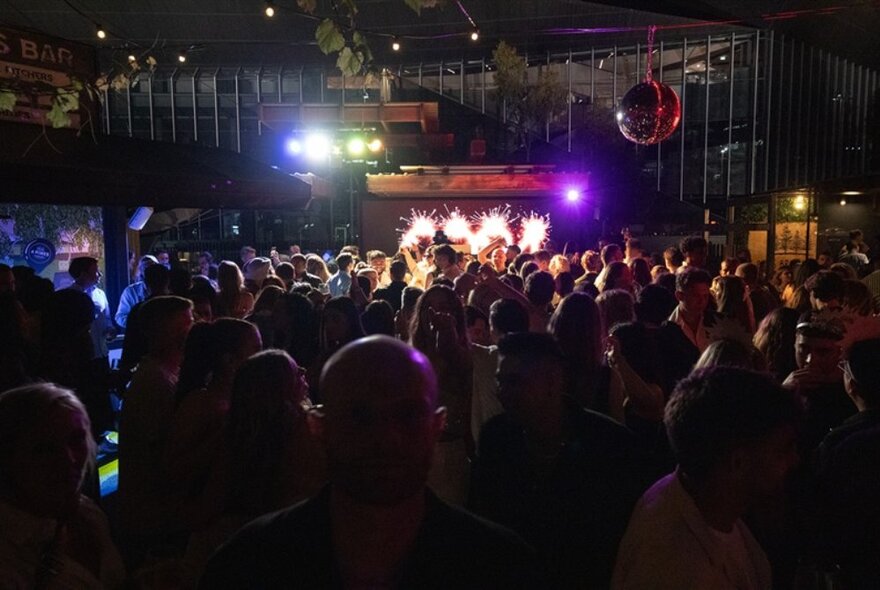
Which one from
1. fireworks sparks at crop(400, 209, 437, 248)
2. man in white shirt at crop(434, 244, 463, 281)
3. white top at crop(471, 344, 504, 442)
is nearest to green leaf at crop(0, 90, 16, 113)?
white top at crop(471, 344, 504, 442)

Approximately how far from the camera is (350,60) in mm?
4219

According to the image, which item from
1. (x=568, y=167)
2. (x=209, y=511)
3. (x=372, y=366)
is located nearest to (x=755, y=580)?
(x=372, y=366)

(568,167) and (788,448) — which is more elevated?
(568,167)

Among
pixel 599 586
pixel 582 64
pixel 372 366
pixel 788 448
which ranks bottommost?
pixel 599 586

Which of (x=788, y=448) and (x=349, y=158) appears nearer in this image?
(x=788, y=448)

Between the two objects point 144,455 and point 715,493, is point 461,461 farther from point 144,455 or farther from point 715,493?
point 715,493

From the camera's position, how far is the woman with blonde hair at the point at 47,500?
5.84ft

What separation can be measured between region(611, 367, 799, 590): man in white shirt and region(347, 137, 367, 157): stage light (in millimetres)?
11944

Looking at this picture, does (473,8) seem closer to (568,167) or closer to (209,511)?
(568,167)

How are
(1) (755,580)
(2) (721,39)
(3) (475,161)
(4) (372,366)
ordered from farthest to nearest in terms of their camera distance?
(2) (721,39)
(3) (475,161)
(1) (755,580)
(4) (372,366)

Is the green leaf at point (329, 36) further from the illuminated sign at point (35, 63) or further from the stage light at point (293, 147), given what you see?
the stage light at point (293, 147)

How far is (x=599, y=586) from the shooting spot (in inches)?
93.7

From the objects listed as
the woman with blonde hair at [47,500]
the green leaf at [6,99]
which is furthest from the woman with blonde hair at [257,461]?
the green leaf at [6,99]

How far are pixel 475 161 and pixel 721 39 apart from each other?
369 inches
